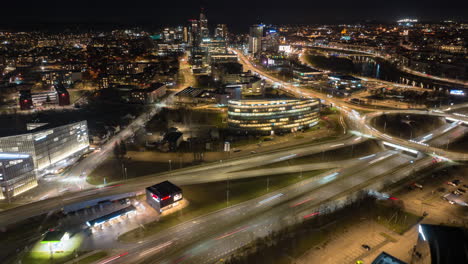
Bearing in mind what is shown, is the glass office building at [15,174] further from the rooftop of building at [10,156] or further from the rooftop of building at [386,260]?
the rooftop of building at [386,260]

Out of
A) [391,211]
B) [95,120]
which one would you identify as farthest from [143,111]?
[391,211]

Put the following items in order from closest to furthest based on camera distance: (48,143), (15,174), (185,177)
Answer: (15,174) < (185,177) < (48,143)

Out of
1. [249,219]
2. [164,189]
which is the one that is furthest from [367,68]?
[164,189]

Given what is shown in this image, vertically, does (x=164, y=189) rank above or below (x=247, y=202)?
above

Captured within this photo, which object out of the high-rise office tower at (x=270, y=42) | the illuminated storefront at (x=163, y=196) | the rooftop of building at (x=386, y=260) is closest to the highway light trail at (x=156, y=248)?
the illuminated storefront at (x=163, y=196)

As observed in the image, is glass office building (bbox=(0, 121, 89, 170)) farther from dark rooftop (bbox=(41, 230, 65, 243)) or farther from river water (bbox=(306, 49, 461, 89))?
river water (bbox=(306, 49, 461, 89))

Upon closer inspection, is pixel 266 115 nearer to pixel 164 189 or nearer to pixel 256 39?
pixel 164 189

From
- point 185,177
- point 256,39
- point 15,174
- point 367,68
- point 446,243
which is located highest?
point 256,39
